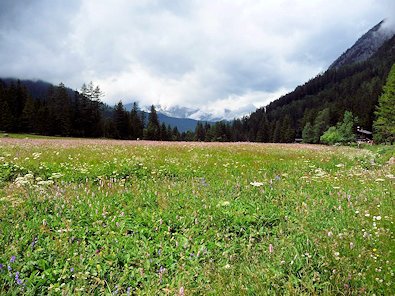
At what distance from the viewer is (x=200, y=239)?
15.4 ft

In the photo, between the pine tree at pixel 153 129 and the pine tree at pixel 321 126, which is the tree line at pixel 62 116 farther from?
the pine tree at pixel 321 126

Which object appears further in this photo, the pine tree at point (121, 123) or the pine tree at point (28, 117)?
the pine tree at point (121, 123)

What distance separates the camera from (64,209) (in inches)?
213

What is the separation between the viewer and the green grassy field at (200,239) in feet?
11.3

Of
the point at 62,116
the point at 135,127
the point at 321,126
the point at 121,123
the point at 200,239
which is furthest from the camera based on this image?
the point at 321,126

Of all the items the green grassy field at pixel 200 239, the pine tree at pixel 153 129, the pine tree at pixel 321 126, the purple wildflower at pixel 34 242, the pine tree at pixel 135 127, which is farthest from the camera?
the pine tree at pixel 321 126

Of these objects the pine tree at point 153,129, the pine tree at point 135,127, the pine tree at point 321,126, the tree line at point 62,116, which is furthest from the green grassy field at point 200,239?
the pine tree at point 321,126

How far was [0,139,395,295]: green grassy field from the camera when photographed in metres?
3.43

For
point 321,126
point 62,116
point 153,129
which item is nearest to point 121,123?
point 153,129

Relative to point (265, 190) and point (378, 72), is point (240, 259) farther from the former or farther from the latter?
point (378, 72)

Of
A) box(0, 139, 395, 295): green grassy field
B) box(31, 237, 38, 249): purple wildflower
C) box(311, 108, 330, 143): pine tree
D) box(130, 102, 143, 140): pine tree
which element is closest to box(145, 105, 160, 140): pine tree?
box(130, 102, 143, 140): pine tree

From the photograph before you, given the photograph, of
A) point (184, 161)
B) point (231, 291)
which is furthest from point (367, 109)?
point (231, 291)

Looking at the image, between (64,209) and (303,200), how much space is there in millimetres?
4914

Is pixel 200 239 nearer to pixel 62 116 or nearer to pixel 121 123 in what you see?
pixel 62 116
